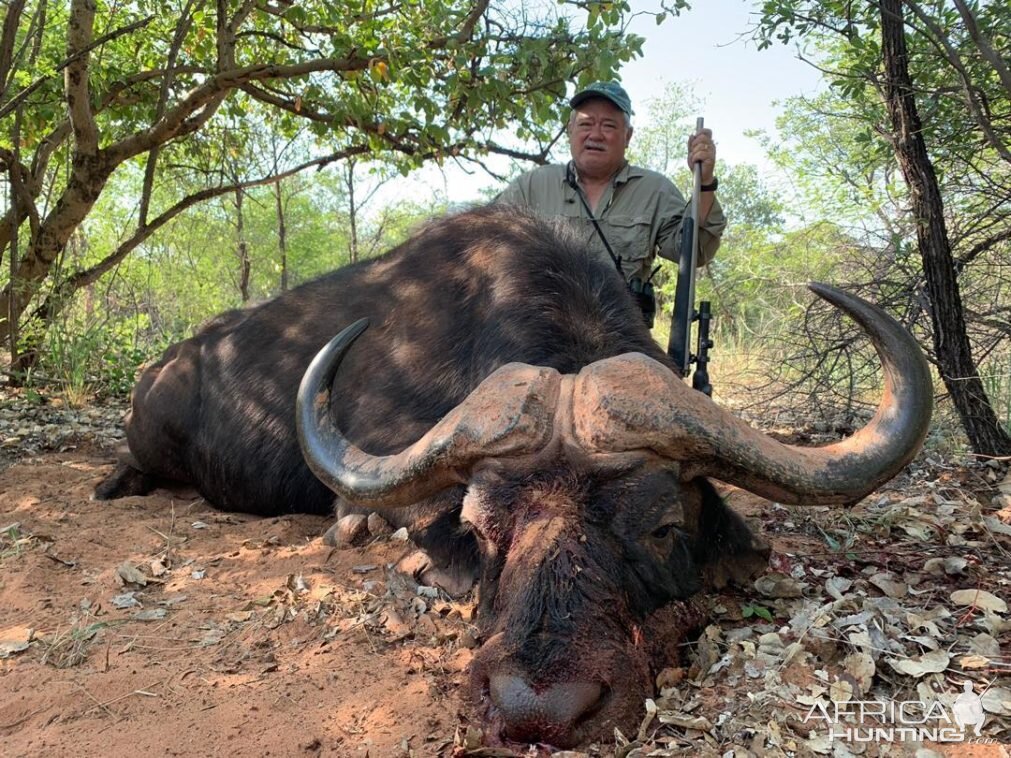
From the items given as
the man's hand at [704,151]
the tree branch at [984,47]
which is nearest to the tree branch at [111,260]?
the man's hand at [704,151]

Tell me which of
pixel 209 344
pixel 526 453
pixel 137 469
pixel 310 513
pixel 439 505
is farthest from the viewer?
pixel 209 344

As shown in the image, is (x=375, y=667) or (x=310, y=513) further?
(x=310, y=513)

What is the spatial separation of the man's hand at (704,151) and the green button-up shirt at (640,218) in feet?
1.60

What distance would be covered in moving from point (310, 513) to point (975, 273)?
531 centimetres

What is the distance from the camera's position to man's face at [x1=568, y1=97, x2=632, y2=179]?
5.96 m

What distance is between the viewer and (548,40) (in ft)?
20.7

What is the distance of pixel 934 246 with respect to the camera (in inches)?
192

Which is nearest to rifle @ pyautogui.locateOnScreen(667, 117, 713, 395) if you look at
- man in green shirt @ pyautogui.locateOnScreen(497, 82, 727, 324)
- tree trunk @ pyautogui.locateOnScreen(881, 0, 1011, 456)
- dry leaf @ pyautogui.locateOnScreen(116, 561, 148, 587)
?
man in green shirt @ pyautogui.locateOnScreen(497, 82, 727, 324)

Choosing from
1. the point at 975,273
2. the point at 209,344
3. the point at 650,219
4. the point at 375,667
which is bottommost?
the point at 375,667

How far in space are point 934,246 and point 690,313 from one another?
1.64m

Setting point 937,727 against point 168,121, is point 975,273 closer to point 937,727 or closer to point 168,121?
point 937,727

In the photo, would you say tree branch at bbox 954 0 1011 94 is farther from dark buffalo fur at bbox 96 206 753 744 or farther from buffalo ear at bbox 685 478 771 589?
buffalo ear at bbox 685 478 771 589

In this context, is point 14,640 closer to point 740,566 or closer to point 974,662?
point 740,566

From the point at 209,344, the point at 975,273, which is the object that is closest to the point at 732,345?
the point at 975,273
